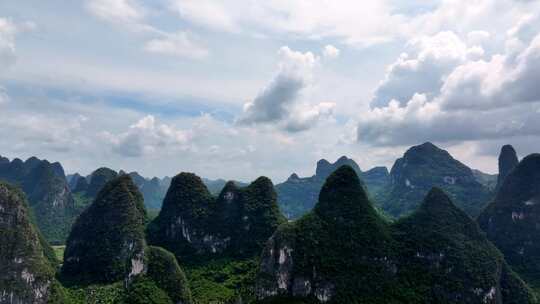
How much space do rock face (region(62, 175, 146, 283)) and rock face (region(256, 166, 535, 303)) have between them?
900 inches

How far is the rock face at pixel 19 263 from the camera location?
56875 mm

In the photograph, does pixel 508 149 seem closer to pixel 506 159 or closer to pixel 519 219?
pixel 506 159

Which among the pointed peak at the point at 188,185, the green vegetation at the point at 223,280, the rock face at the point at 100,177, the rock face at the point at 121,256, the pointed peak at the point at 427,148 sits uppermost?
the pointed peak at the point at 427,148

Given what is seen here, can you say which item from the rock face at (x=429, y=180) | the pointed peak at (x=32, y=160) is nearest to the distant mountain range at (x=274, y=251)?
the rock face at (x=429, y=180)

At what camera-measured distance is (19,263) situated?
58625 mm

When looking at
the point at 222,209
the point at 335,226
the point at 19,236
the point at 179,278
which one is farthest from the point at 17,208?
the point at 335,226

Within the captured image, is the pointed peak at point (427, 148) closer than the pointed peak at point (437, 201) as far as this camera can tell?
No

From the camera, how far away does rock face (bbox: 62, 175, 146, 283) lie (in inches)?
2766

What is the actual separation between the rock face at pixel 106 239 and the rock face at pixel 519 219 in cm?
6972

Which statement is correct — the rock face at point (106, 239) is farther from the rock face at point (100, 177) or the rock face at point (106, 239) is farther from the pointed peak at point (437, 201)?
the rock face at point (100, 177)

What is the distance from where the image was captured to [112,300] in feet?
201

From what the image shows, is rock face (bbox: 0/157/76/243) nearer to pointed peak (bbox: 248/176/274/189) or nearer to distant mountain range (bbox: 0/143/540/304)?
distant mountain range (bbox: 0/143/540/304)

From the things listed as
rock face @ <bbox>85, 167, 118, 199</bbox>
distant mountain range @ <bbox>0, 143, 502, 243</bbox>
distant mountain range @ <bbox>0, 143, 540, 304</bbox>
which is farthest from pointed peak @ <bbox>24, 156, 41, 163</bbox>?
distant mountain range @ <bbox>0, 143, 540, 304</bbox>

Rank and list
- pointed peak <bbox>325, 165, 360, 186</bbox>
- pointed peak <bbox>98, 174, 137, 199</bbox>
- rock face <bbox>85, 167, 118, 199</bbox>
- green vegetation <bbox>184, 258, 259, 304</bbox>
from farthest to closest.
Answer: rock face <bbox>85, 167, 118, 199</bbox>
pointed peak <bbox>98, 174, 137, 199</bbox>
pointed peak <bbox>325, 165, 360, 186</bbox>
green vegetation <bbox>184, 258, 259, 304</bbox>
